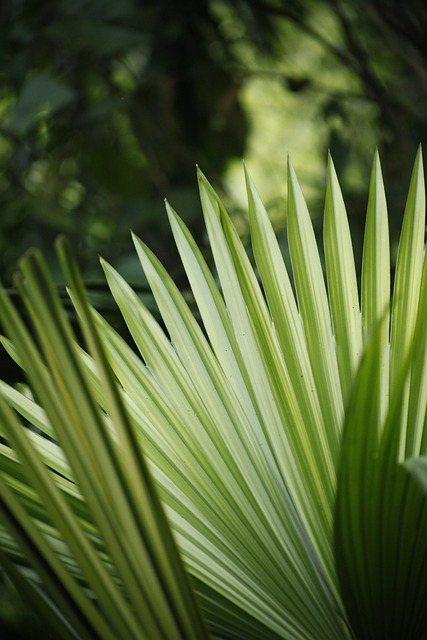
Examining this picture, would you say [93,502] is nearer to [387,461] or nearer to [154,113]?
[387,461]

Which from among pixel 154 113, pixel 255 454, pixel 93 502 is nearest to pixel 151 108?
pixel 154 113

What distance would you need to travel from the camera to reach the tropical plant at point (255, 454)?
327 mm

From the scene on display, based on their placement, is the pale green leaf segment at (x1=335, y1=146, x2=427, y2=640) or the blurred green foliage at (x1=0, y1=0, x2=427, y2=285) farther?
the blurred green foliage at (x1=0, y1=0, x2=427, y2=285)

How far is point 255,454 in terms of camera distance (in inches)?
19.2

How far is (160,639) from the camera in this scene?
328 mm

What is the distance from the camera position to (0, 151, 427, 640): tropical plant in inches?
12.9

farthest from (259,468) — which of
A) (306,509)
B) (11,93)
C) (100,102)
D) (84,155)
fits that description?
(84,155)

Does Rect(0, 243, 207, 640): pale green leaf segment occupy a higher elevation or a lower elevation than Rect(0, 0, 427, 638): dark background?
lower

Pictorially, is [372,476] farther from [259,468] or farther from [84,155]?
[84,155]

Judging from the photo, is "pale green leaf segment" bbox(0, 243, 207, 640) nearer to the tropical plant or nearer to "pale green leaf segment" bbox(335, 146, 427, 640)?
the tropical plant

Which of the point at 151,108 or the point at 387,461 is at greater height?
the point at 151,108

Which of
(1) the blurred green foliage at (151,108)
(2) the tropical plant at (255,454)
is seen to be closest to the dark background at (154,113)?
(1) the blurred green foliage at (151,108)

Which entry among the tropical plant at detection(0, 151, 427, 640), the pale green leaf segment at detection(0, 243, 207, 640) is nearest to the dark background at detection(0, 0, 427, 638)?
the tropical plant at detection(0, 151, 427, 640)

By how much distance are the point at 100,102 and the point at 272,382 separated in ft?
4.36
